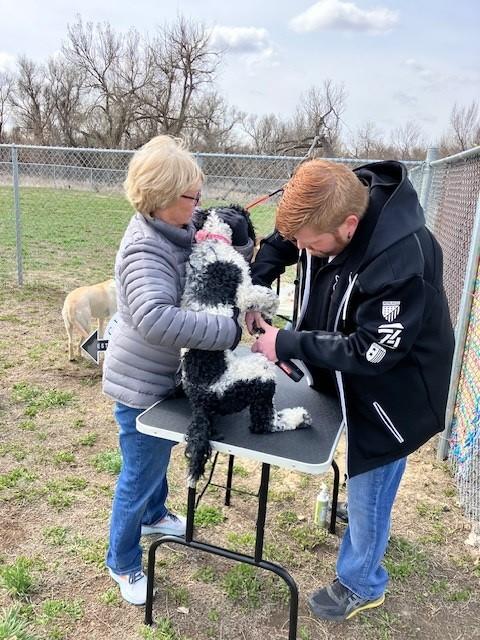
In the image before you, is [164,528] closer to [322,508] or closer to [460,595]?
[322,508]

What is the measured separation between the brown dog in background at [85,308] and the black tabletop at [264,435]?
115 inches

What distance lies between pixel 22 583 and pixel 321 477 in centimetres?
179

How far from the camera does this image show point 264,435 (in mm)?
1953

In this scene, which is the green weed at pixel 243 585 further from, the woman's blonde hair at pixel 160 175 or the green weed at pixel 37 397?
the green weed at pixel 37 397

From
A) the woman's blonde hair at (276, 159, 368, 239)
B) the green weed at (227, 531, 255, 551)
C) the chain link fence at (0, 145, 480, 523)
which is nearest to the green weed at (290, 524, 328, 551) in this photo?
the green weed at (227, 531, 255, 551)

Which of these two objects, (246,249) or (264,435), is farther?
(246,249)

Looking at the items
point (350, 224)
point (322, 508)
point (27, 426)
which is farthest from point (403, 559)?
point (27, 426)

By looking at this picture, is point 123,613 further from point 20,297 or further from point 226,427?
point 20,297

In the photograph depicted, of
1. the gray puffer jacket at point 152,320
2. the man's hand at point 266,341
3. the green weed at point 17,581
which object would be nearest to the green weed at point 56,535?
the green weed at point 17,581

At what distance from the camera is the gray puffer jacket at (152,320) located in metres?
1.75

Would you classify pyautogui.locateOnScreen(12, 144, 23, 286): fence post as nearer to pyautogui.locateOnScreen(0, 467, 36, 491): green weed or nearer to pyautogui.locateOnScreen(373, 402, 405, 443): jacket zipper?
pyautogui.locateOnScreen(0, 467, 36, 491): green weed

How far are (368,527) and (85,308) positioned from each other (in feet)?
11.1

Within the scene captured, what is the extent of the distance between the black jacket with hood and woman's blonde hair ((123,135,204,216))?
1.92ft

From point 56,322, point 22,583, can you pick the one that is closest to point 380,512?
point 22,583
